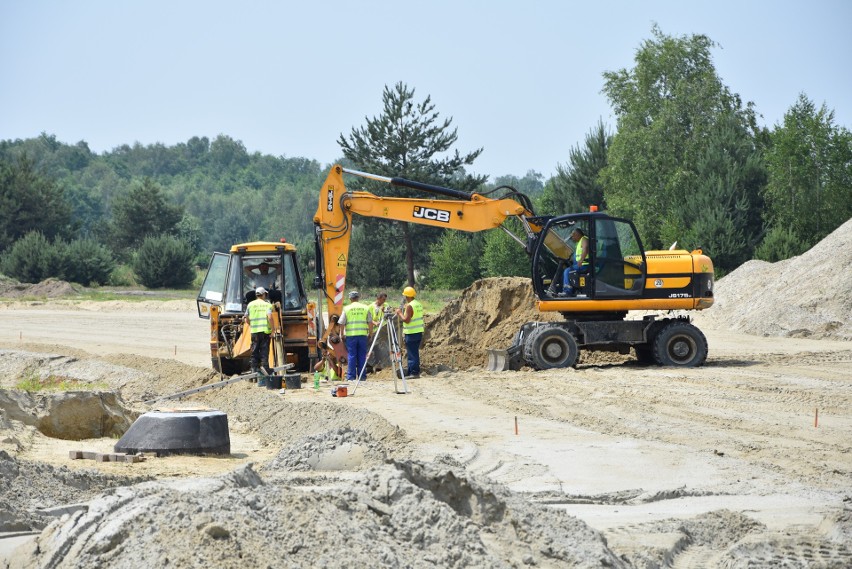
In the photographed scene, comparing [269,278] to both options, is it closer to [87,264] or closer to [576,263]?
[576,263]

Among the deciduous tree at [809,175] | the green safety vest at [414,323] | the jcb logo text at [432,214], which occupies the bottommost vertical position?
the green safety vest at [414,323]

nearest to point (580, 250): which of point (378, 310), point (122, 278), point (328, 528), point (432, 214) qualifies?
point (432, 214)

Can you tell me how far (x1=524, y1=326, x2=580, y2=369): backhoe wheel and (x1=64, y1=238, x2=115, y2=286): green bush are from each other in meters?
41.8

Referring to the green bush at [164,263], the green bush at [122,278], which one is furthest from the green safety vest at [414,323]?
the green bush at [122,278]

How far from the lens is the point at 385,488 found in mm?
6562

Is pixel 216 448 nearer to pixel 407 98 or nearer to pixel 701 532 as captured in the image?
pixel 701 532

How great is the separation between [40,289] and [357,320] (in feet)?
116

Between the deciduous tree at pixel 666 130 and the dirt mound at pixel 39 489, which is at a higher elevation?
the deciduous tree at pixel 666 130

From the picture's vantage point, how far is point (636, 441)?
11398mm

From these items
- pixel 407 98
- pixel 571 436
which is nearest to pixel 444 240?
pixel 407 98

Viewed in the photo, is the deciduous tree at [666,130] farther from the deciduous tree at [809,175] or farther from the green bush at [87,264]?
the green bush at [87,264]

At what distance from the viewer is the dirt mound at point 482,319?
21438 mm

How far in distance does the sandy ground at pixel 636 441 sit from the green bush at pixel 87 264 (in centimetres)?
3512

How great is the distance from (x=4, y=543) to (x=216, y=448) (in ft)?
15.0
